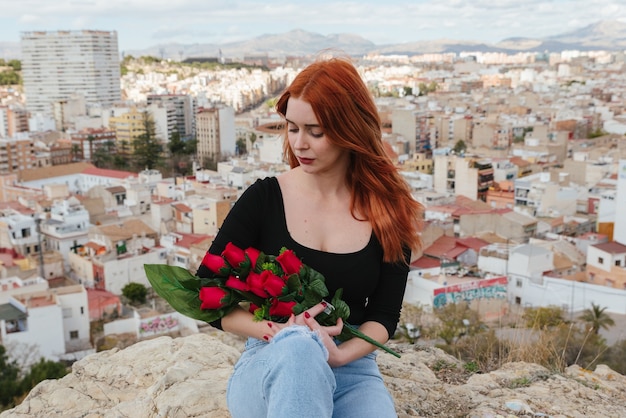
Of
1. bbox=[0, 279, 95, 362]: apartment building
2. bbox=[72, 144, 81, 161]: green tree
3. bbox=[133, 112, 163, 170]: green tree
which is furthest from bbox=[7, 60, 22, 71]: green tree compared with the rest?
bbox=[0, 279, 95, 362]: apartment building

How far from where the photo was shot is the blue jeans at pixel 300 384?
985 millimetres

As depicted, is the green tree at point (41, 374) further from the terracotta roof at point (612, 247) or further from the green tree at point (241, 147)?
the green tree at point (241, 147)

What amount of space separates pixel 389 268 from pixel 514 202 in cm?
1468

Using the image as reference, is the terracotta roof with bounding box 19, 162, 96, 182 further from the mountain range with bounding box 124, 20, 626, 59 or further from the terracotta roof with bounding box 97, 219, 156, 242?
the mountain range with bounding box 124, 20, 626, 59

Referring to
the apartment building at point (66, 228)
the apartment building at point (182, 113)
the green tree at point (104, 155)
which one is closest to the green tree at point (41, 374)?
the apartment building at point (66, 228)

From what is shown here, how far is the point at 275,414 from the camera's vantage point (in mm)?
979

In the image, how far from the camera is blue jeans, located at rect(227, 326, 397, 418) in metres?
0.98

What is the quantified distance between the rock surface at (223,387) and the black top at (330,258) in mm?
371

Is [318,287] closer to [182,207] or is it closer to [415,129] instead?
[182,207]

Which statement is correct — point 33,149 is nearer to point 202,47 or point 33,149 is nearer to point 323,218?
point 323,218

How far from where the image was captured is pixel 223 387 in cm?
156

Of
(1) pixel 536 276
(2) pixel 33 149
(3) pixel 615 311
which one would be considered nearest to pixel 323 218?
(3) pixel 615 311

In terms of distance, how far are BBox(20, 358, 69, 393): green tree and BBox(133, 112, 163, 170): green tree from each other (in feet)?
57.3

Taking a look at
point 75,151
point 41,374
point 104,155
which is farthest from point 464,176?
point 75,151
